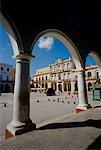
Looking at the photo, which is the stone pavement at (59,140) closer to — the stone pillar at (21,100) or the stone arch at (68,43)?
the stone pillar at (21,100)

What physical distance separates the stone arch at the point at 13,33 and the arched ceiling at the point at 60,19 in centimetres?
9

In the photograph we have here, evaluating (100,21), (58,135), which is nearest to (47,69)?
(100,21)

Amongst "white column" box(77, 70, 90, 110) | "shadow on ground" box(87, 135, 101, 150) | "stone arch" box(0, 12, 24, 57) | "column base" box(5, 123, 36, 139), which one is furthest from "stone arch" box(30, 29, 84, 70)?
"shadow on ground" box(87, 135, 101, 150)

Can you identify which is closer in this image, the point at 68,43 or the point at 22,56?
the point at 22,56

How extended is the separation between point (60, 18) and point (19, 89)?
9.88 feet

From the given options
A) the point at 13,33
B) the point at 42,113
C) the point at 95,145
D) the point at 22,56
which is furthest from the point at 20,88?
the point at 42,113

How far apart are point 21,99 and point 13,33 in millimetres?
1690

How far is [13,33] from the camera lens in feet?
12.1

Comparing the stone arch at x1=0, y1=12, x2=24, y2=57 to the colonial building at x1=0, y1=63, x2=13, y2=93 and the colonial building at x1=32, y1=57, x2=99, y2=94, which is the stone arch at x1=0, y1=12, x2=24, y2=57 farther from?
the colonial building at x1=0, y1=63, x2=13, y2=93

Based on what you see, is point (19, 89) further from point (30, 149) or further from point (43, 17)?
point (43, 17)

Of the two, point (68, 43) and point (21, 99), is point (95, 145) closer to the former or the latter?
point (21, 99)

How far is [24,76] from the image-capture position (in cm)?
381

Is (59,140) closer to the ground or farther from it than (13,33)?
closer to the ground

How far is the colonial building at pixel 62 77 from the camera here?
36.8 m
